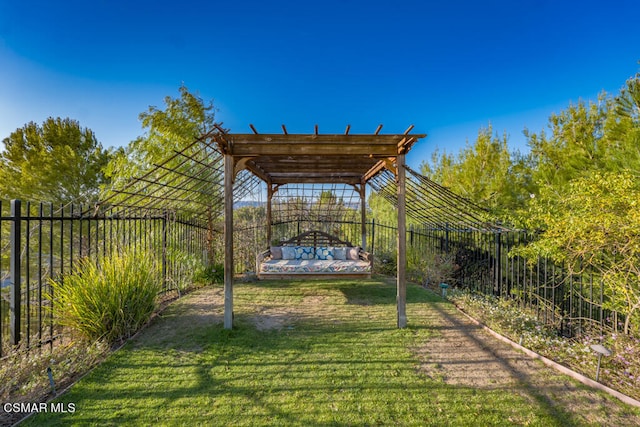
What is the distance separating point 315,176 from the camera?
24.8 feet

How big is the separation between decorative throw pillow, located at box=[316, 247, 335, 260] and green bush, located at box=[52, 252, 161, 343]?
4.11m

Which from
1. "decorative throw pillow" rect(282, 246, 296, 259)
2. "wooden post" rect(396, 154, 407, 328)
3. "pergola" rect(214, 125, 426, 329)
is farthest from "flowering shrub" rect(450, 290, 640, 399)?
"decorative throw pillow" rect(282, 246, 296, 259)

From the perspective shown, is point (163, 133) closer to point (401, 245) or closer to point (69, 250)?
point (69, 250)

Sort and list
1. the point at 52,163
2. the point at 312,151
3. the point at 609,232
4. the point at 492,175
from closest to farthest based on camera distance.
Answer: the point at 609,232 → the point at 312,151 → the point at 492,175 → the point at 52,163

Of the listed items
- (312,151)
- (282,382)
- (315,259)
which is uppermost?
(312,151)

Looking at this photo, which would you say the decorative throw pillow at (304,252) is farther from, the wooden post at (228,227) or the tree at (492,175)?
the tree at (492,175)

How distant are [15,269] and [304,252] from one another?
5217 millimetres

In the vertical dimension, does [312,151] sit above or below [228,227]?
above

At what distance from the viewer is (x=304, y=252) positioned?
7301 mm

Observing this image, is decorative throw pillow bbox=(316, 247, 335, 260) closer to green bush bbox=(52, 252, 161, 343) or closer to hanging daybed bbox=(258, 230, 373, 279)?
hanging daybed bbox=(258, 230, 373, 279)

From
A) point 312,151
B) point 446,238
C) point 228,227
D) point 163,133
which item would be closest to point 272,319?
point 228,227

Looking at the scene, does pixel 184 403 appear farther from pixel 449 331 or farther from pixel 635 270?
pixel 635 270

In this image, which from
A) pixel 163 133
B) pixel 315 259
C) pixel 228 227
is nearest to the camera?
pixel 228 227

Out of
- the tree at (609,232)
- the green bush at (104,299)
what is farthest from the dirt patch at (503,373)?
the green bush at (104,299)
